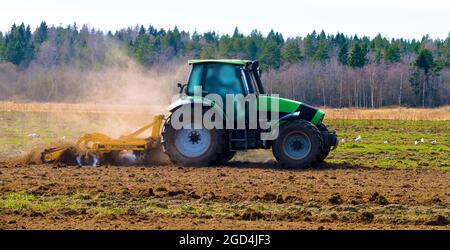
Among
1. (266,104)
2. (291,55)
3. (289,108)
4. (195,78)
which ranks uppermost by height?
(291,55)

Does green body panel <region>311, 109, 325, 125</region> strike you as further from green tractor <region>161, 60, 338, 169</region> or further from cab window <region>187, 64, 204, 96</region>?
cab window <region>187, 64, 204, 96</region>

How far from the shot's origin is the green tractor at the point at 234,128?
17.7 m

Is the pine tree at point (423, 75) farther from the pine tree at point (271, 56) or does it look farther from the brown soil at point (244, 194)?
the brown soil at point (244, 194)

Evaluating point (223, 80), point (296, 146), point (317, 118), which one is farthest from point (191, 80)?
point (317, 118)

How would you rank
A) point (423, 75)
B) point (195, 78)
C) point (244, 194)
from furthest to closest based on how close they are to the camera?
point (423, 75) → point (195, 78) → point (244, 194)

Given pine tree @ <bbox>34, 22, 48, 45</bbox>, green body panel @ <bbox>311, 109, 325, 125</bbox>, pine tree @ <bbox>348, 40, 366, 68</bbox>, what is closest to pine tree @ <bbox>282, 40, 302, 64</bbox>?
pine tree @ <bbox>348, 40, 366, 68</bbox>

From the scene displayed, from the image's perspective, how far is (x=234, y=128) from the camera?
17.9 meters

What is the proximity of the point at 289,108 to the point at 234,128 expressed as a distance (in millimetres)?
1396

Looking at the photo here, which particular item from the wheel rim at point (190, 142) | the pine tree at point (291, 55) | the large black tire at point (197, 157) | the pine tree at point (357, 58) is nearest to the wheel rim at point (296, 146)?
the large black tire at point (197, 157)

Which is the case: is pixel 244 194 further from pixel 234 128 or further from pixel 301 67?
pixel 301 67

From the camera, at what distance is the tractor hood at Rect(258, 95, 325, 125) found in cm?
1783

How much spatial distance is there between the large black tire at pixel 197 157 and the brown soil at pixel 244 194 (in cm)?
38
